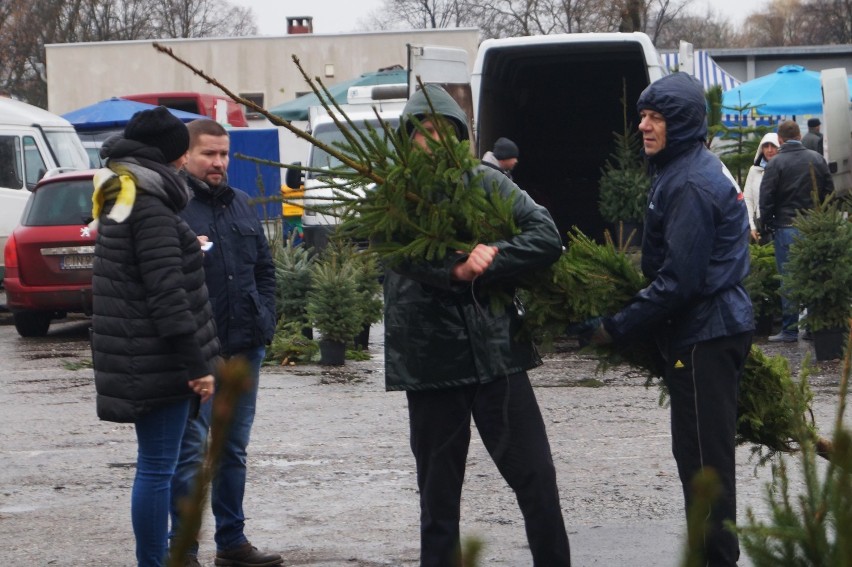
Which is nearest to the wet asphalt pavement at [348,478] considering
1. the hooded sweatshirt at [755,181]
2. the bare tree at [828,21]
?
the hooded sweatshirt at [755,181]

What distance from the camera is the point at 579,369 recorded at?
1150 cm

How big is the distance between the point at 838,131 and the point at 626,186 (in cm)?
646

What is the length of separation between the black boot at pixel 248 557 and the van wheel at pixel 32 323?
10.1 m

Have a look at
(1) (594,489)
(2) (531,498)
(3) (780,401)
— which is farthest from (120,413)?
(1) (594,489)

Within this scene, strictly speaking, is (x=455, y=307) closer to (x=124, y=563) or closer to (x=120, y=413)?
(x=120, y=413)

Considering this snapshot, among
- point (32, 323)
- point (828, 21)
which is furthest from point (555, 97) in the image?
point (828, 21)

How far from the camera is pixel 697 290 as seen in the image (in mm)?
4516

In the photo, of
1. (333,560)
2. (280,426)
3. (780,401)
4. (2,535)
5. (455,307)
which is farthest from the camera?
(280,426)

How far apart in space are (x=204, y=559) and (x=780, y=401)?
2.56 meters

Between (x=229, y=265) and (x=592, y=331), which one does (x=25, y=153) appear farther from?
(x=592, y=331)

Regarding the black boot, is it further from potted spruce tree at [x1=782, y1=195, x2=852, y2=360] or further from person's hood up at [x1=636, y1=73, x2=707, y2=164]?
potted spruce tree at [x1=782, y1=195, x2=852, y2=360]

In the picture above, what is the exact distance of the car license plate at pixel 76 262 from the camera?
576 inches

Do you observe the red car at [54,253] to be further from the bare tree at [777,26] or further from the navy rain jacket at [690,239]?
the bare tree at [777,26]

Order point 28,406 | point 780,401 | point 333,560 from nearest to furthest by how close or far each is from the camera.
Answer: point 780,401 → point 333,560 → point 28,406
